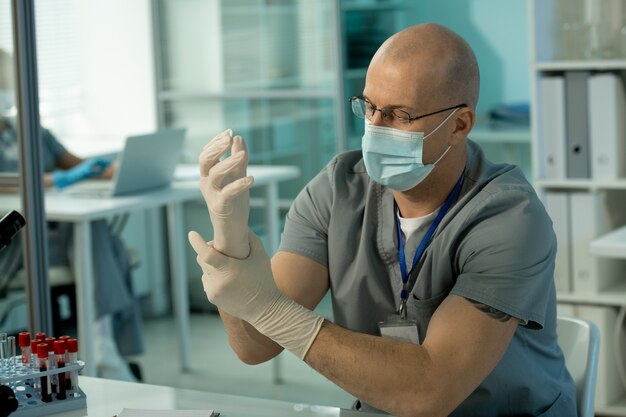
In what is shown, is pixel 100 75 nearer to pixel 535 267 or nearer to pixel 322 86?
pixel 322 86

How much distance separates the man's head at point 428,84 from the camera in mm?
1690

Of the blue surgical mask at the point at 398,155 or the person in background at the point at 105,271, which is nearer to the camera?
the blue surgical mask at the point at 398,155

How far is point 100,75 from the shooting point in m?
4.80

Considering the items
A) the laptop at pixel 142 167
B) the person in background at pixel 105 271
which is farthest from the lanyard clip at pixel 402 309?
the person in background at pixel 105 271

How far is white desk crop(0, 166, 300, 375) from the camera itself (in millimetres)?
3322

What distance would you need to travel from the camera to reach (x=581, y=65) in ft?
10.2

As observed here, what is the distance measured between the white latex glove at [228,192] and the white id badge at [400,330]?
34 centimetres

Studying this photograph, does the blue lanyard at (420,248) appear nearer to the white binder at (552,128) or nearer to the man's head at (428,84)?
the man's head at (428,84)

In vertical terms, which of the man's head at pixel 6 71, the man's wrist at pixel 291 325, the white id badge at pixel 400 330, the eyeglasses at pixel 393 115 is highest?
the man's head at pixel 6 71

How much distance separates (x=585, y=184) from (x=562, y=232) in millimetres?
168

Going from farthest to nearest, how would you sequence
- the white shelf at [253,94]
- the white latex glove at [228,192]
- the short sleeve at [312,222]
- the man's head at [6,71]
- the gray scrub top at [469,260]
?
the white shelf at [253,94] < the man's head at [6,71] < the short sleeve at [312,222] < the gray scrub top at [469,260] < the white latex glove at [228,192]

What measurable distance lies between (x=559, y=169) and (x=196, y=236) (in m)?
1.90

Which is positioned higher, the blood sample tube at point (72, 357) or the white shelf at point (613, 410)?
the blood sample tube at point (72, 357)

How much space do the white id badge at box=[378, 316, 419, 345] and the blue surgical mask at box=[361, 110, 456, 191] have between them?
231 mm
